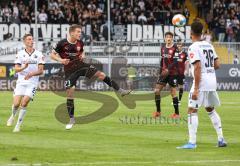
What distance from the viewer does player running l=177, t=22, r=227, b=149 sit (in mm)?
14992

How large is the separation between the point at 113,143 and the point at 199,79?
8.28 feet

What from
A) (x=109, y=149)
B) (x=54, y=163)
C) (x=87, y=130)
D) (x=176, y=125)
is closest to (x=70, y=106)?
(x=87, y=130)

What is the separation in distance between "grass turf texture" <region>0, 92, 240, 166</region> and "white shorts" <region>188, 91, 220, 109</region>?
0.87 metres

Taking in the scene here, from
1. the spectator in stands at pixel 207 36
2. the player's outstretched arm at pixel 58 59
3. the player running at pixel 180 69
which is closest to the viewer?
the player's outstretched arm at pixel 58 59

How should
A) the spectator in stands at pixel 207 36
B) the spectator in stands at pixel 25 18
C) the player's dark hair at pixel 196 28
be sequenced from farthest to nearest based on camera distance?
the spectator in stands at pixel 25 18 → the spectator in stands at pixel 207 36 → the player's dark hair at pixel 196 28

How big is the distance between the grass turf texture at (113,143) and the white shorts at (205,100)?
870 millimetres

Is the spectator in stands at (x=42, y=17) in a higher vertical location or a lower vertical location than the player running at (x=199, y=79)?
higher

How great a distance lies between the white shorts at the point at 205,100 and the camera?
1514 centimetres

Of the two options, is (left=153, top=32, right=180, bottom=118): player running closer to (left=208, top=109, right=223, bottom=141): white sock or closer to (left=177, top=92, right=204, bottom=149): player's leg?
(left=208, top=109, right=223, bottom=141): white sock

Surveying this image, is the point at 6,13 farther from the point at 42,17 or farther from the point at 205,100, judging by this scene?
the point at 205,100

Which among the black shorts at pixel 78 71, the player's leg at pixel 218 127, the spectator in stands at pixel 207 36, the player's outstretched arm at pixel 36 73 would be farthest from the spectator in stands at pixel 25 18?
the player's leg at pixel 218 127

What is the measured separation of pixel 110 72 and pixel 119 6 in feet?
29.4

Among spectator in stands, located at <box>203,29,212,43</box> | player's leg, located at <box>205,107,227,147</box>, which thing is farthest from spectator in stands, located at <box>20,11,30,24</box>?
player's leg, located at <box>205,107,227,147</box>

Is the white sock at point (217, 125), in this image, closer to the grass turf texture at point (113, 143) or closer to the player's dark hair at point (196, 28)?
the grass turf texture at point (113, 143)
